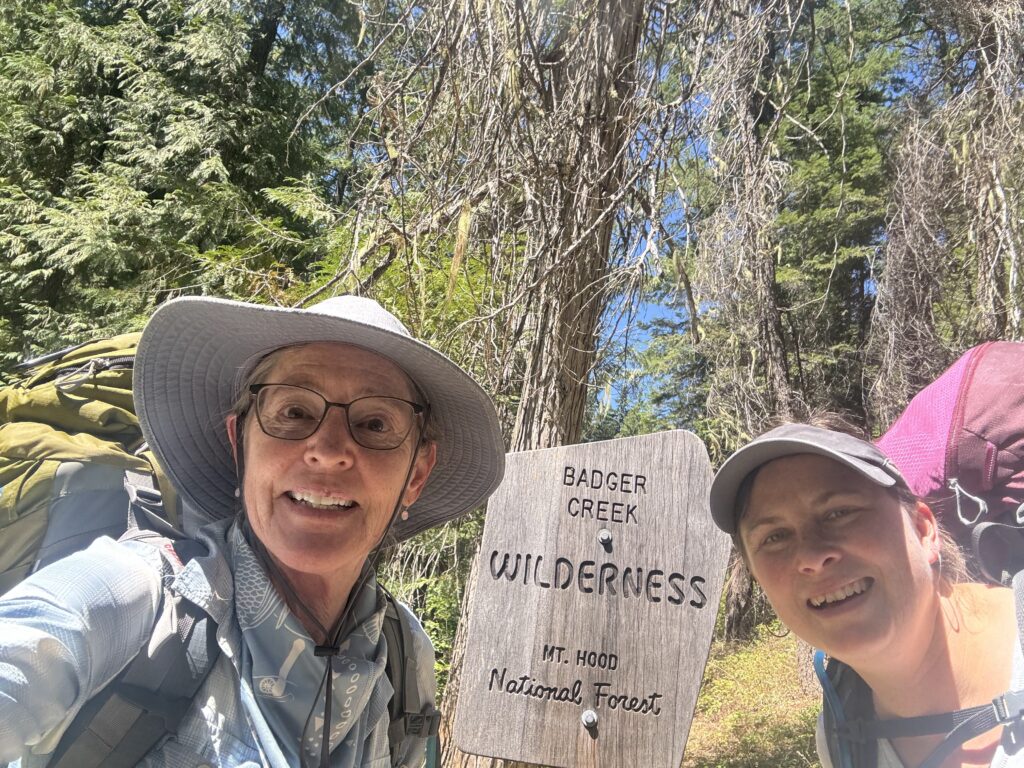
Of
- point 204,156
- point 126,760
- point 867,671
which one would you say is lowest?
point 126,760

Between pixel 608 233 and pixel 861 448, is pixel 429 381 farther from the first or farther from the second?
pixel 608 233

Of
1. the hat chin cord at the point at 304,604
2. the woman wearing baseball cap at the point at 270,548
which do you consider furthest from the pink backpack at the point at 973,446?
the hat chin cord at the point at 304,604

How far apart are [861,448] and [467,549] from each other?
4260 mm

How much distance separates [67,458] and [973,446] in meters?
1.57

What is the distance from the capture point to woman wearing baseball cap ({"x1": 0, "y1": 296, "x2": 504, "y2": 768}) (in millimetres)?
1025

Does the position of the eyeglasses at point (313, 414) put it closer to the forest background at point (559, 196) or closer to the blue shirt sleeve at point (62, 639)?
the blue shirt sleeve at point (62, 639)

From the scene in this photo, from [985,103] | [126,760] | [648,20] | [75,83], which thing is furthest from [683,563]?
[75,83]

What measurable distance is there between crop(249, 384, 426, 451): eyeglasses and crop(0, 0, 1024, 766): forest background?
93 cm

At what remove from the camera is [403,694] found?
154cm

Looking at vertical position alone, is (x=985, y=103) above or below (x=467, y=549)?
above

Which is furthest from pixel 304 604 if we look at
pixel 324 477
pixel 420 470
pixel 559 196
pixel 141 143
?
pixel 141 143

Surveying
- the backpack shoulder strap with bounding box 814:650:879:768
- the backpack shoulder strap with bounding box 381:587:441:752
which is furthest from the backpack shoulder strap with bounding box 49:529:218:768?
the backpack shoulder strap with bounding box 814:650:879:768

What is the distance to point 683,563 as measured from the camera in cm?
229

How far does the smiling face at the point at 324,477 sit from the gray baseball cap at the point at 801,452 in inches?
24.5
